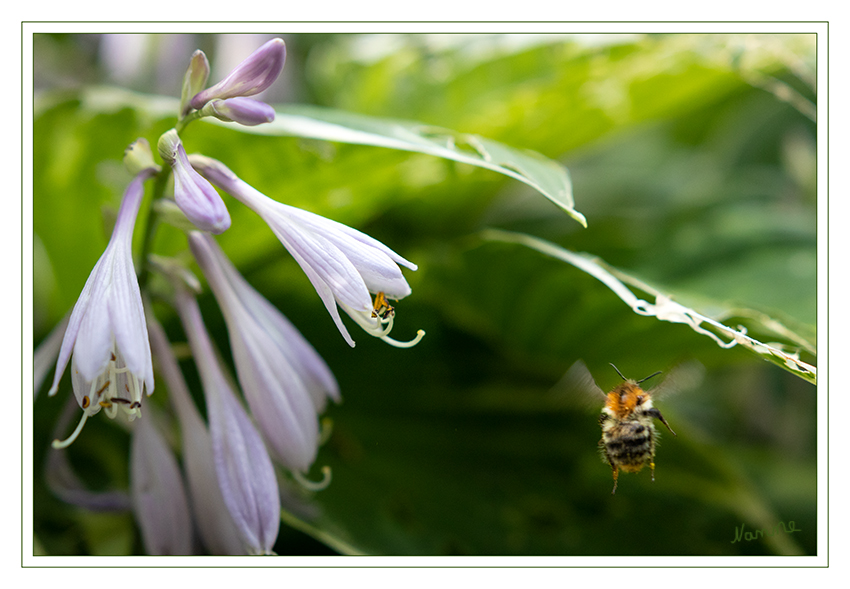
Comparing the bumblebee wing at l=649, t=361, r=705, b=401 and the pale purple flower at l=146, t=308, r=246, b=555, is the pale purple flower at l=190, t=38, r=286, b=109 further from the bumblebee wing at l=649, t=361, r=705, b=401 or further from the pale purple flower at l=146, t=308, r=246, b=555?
the bumblebee wing at l=649, t=361, r=705, b=401

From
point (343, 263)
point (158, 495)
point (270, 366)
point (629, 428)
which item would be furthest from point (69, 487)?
point (629, 428)

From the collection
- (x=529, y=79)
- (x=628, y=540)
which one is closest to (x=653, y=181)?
(x=529, y=79)

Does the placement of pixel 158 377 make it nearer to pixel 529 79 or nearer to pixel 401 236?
pixel 401 236

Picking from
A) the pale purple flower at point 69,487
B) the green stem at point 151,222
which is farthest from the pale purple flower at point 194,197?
the pale purple flower at point 69,487

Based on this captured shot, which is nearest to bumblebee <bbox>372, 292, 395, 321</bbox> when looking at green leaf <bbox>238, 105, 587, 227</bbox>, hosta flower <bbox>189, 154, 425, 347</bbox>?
hosta flower <bbox>189, 154, 425, 347</bbox>

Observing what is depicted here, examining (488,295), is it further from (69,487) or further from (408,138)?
(69,487)
